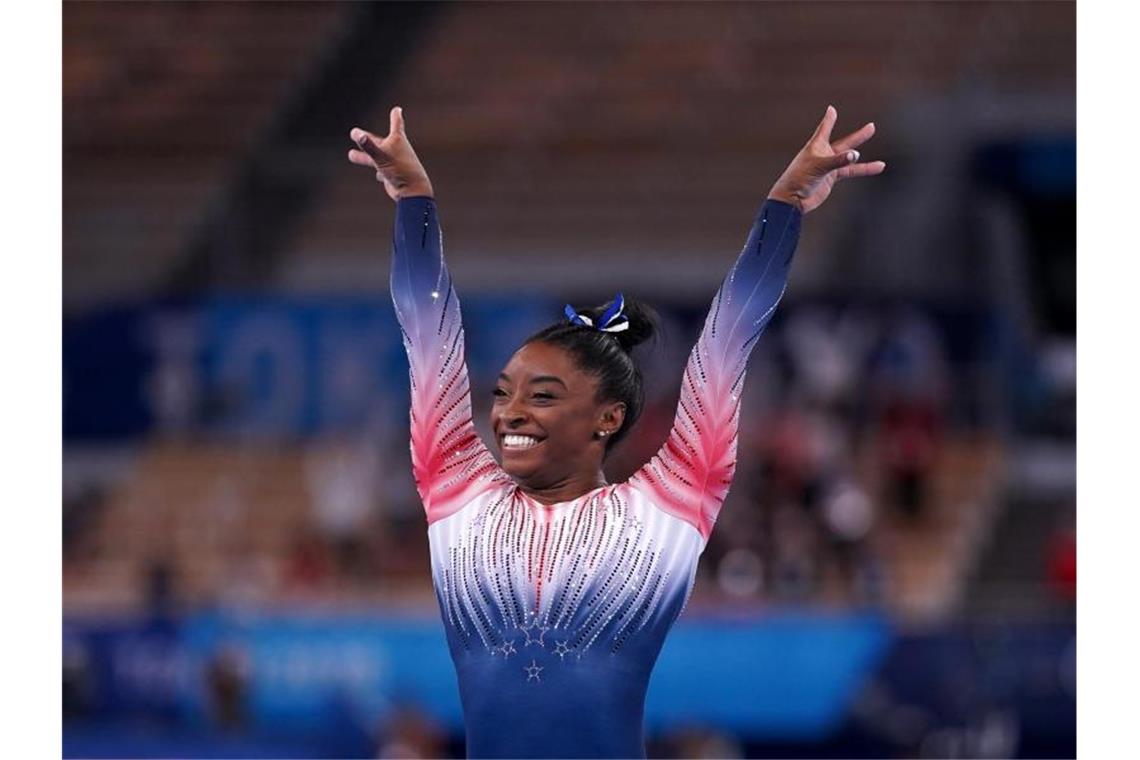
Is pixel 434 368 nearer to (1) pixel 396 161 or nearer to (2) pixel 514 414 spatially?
(2) pixel 514 414

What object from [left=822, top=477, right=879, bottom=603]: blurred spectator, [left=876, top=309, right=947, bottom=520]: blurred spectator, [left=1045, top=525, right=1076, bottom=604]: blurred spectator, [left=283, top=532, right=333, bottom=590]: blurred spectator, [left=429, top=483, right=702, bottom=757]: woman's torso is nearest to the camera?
[left=429, top=483, right=702, bottom=757]: woman's torso

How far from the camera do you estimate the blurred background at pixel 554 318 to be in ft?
33.7

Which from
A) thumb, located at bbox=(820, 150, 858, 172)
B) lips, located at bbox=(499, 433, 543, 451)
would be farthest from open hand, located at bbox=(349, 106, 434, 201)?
thumb, located at bbox=(820, 150, 858, 172)

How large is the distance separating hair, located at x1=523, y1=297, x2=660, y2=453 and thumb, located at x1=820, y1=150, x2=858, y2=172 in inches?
17.9

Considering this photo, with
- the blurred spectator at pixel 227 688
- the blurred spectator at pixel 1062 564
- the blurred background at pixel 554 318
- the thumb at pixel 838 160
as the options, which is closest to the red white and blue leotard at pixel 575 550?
the thumb at pixel 838 160

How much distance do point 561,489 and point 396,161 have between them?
682mm

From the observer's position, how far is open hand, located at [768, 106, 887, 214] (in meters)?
3.44

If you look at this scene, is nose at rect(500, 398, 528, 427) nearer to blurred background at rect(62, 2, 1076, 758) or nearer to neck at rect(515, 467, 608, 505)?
→ neck at rect(515, 467, 608, 505)

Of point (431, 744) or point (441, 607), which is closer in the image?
point (441, 607)

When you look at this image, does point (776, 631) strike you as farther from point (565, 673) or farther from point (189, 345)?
point (565, 673)

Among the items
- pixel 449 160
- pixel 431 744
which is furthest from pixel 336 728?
pixel 449 160

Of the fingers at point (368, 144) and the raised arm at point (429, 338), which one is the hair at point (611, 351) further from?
the fingers at point (368, 144)

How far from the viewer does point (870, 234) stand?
13117 millimetres

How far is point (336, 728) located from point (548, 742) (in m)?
7.42
